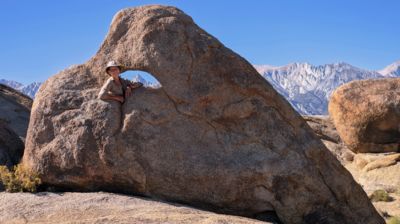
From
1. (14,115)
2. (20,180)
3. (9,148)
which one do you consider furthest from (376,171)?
(14,115)

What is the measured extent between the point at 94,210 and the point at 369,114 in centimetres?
1381

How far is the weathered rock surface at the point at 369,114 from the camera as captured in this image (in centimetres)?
1955

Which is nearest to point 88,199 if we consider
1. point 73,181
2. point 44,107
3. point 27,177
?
point 73,181

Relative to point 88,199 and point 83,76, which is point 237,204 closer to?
point 88,199

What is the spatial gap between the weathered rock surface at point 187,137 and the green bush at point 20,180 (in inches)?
7.4

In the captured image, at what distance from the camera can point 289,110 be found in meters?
10.8

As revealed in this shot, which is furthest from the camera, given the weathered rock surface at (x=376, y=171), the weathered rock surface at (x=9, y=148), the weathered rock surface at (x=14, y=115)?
the weathered rock surface at (x=14, y=115)

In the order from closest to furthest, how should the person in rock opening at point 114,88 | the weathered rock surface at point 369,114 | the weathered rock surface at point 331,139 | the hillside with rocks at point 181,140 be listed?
the hillside with rocks at point 181,140 → the person in rock opening at point 114,88 → the weathered rock surface at point 369,114 → the weathered rock surface at point 331,139

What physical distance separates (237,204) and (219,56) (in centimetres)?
292

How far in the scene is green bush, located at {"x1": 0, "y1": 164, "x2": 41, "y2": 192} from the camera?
391 inches

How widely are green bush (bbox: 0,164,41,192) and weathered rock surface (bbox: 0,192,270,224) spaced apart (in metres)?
0.40

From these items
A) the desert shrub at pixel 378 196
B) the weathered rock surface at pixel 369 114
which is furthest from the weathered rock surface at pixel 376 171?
the weathered rock surface at pixel 369 114

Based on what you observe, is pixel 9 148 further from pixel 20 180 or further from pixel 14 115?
pixel 14 115

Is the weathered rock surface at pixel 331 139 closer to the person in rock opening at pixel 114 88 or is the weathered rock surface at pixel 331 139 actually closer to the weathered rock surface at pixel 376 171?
the weathered rock surface at pixel 376 171
